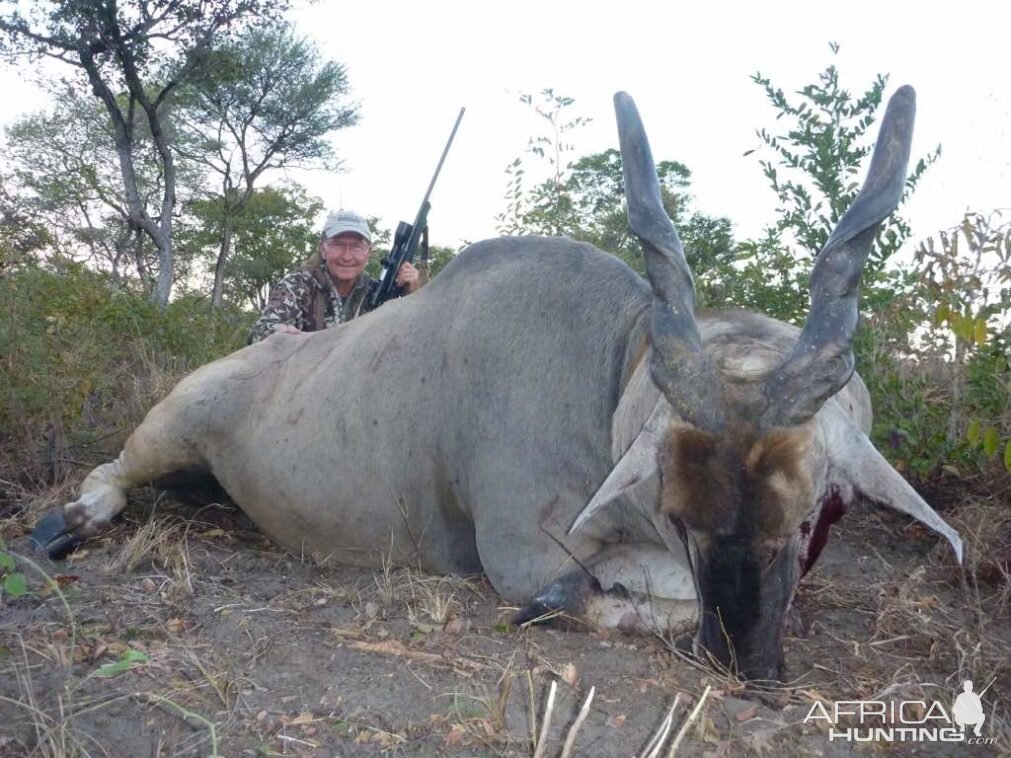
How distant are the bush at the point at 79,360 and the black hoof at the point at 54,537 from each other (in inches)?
29.2

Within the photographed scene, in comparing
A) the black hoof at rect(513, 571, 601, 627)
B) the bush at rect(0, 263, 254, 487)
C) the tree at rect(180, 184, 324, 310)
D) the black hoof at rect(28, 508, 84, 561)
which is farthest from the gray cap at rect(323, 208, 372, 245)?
the tree at rect(180, 184, 324, 310)

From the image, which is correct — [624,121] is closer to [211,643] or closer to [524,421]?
[524,421]

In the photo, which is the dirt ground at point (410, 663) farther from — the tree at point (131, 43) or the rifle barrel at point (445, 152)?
the tree at point (131, 43)

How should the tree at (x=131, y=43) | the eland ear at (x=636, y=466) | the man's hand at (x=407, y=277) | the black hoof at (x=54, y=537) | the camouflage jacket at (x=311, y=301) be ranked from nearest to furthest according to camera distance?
1. the eland ear at (x=636, y=466)
2. the black hoof at (x=54, y=537)
3. the camouflage jacket at (x=311, y=301)
4. the man's hand at (x=407, y=277)
5. the tree at (x=131, y=43)

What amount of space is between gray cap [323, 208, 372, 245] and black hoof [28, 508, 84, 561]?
2.94 metres

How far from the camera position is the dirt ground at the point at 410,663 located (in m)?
2.34

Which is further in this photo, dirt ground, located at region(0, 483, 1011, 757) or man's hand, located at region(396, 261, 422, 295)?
man's hand, located at region(396, 261, 422, 295)

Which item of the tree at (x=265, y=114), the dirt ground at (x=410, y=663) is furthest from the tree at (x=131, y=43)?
the dirt ground at (x=410, y=663)

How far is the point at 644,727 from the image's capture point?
95.9 inches

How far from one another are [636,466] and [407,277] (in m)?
4.37

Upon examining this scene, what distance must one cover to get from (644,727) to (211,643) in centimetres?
136

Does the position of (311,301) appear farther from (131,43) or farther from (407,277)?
(131,43)

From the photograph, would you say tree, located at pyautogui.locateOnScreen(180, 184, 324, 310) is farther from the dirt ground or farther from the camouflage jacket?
the dirt ground

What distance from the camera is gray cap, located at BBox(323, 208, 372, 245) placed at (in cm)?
664
